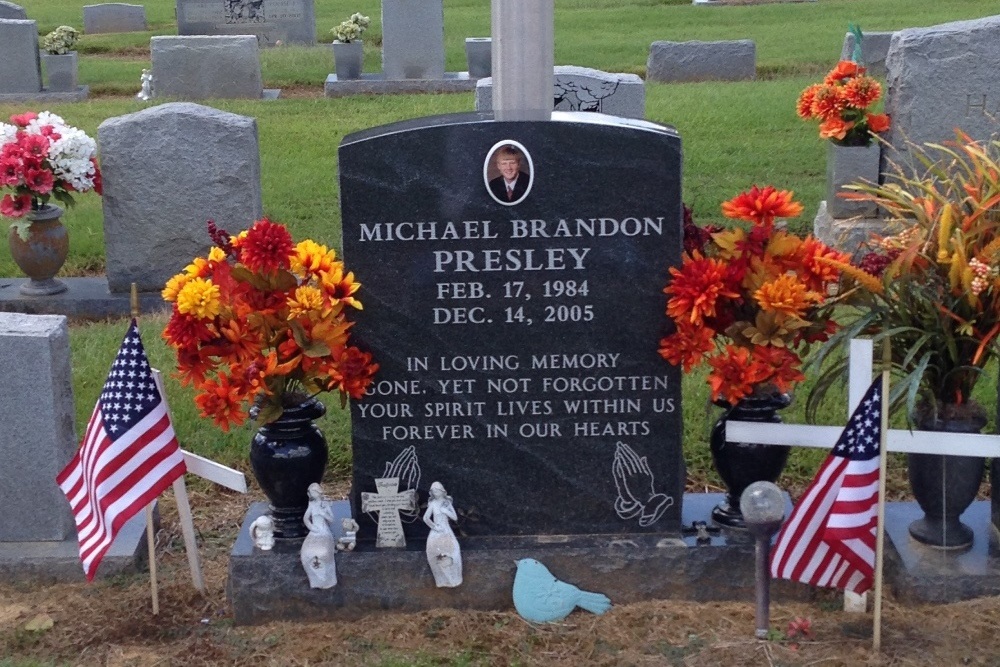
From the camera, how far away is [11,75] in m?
17.1

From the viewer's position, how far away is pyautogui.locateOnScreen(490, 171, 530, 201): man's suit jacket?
14.2ft

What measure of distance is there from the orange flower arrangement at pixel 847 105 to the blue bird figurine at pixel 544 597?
5566mm

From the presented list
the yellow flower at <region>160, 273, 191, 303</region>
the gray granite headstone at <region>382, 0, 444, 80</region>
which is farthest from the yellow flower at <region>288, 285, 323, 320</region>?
the gray granite headstone at <region>382, 0, 444, 80</region>

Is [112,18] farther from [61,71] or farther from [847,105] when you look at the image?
[847,105]

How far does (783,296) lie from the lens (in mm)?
4207

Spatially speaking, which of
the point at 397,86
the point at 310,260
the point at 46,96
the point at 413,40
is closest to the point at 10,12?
the point at 46,96

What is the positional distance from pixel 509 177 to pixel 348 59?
517 inches

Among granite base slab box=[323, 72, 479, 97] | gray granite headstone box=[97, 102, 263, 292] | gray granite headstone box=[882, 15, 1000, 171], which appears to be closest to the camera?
gray granite headstone box=[97, 102, 263, 292]

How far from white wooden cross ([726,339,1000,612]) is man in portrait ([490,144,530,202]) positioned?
106cm

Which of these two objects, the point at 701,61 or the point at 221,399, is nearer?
the point at 221,399

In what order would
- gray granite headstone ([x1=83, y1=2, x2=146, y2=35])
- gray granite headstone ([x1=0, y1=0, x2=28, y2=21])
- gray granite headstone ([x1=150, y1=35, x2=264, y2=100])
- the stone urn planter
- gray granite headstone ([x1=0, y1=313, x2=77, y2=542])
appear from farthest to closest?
gray granite headstone ([x1=83, y1=2, x2=146, y2=35]) → gray granite headstone ([x1=0, y1=0, x2=28, y2=21]) → the stone urn planter → gray granite headstone ([x1=150, y1=35, x2=264, y2=100]) → gray granite headstone ([x1=0, y1=313, x2=77, y2=542])

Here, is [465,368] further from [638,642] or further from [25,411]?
[25,411]

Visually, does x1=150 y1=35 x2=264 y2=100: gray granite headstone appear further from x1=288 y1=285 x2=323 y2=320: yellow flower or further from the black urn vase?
x1=288 y1=285 x2=323 y2=320: yellow flower

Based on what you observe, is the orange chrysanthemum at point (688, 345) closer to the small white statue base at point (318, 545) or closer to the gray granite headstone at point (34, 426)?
the small white statue base at point (318, 545)
